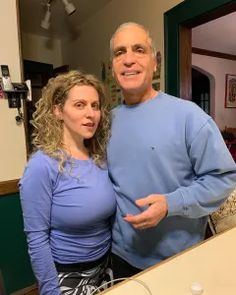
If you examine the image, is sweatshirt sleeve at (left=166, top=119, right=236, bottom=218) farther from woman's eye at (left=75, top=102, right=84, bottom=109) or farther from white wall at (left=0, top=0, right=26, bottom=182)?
white wall at (left=0, top=0, right=26, bottom=182)

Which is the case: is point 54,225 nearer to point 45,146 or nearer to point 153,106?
point 45,146

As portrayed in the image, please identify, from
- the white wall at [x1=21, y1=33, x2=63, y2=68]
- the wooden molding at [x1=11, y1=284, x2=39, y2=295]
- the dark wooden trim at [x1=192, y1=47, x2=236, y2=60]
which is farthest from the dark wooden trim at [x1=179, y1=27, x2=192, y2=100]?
the dark wooden trim at [x1=192, y1=47, x2=236, y2=60]

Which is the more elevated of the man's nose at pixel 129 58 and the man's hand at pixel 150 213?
the man's nose at pixel 129 58

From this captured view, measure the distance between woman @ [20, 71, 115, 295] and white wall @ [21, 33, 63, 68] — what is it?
107 inches

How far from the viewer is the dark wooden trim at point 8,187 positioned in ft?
5.93

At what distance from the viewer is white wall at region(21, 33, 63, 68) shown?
3.54 meters

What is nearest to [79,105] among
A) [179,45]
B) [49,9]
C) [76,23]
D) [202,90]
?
[179,45]

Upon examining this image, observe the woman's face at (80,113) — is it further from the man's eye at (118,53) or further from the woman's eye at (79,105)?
the man's eye at (118,53)

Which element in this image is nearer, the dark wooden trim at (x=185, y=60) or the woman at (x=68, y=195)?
the woman at (x=68, y=195)

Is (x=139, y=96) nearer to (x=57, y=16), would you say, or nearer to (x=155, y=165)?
(x=155, y=165)

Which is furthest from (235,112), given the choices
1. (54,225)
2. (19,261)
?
(54,225)

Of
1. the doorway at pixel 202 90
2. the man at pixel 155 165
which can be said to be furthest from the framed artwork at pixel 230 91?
the man at pixel 155 165

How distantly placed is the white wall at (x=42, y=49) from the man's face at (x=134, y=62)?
276cm

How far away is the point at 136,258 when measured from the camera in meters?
1.08
